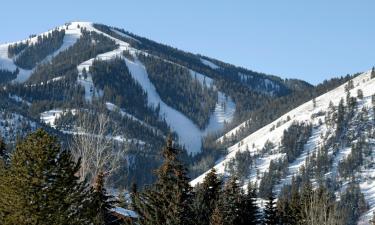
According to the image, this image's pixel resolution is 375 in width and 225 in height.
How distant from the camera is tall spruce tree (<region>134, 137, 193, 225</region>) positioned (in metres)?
35.8

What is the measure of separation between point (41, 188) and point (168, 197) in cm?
1249

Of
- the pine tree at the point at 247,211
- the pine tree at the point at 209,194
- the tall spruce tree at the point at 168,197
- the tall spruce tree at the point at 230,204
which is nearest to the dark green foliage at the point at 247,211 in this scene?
the pine tree at the point at 247,211

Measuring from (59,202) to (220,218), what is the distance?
61.9 feet

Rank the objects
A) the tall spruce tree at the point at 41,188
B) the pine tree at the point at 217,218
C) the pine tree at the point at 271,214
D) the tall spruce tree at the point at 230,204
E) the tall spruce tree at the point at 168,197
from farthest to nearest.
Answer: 1. the pine tree at the point at 271,214
2. the tall spruce tree at the point at 230,204
3. the pine tree at the point at 217,218
4. the tall spruce tree at the point at 168,197
5. the tall spruce tree at the point at 41,188

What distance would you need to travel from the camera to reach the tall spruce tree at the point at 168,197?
35.8 metres

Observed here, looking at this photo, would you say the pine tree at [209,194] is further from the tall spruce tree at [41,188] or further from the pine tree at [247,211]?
the tall spruce tree at [41,188]

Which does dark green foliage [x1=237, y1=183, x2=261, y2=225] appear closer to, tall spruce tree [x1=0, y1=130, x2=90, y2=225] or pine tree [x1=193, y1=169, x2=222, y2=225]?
pine tree [x1=193, y1=169, x2=222, y2=225]

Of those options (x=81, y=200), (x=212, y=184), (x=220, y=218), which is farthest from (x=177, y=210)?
(x=212, y=184)

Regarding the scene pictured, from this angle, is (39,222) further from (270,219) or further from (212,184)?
(270,219)

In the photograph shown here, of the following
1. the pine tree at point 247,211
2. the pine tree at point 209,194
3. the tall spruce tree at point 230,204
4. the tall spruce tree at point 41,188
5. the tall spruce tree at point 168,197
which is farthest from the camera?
the pine tree at point 247,211

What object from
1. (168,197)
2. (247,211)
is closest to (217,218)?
(168,197)

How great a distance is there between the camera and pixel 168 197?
3634 centimetres

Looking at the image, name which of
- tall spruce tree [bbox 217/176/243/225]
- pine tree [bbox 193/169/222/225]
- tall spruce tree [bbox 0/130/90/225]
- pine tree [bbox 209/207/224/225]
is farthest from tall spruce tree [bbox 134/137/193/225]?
tall spruce tree [bbox 0/130/90/225]

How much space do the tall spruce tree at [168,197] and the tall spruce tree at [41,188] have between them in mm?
10560
